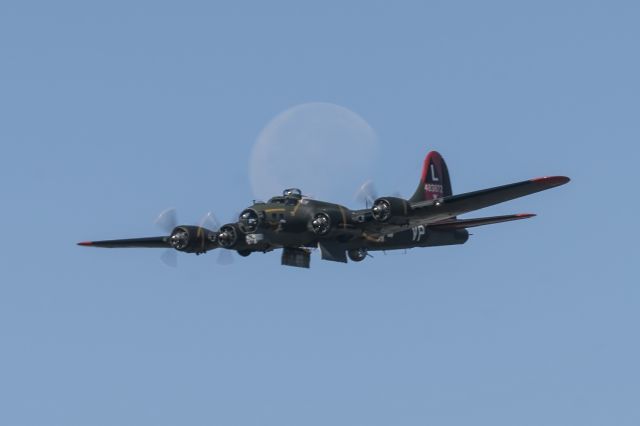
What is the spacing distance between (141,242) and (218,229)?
26.6 ft

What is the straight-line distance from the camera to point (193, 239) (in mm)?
74562

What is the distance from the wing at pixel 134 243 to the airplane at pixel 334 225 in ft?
13.8

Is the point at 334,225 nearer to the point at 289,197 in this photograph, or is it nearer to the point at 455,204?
the point at 289,197

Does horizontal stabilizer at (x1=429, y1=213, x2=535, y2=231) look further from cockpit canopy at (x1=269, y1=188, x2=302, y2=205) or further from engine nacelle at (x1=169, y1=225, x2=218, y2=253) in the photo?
engine nacelle at (x1=169, y1=225, x2=218, y2=253)

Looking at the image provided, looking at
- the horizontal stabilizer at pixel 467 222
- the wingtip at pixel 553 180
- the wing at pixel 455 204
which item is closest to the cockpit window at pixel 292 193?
the wing at pixel 455 204

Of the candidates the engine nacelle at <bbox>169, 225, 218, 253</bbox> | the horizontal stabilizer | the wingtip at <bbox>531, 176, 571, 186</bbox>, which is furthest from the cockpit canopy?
the wingtip at <bbox>531, 176, 571, 186</bbox>

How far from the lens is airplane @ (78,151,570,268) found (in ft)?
224

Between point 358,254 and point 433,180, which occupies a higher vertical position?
point 433,180

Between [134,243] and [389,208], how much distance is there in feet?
66.1

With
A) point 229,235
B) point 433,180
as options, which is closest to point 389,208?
point 229,235

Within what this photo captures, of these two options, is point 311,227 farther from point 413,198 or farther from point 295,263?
point 413,198

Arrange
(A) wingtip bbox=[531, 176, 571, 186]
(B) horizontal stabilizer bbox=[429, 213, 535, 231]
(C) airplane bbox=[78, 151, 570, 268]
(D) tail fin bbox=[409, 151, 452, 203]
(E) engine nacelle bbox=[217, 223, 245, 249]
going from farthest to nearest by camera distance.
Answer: (D) tail fin bbox=[409, 151, 452, 203] → (B) horizontal stabilizer bbox=[429, 213, 535, 231] → (E) engine nacelle bbox=[217, 223, 245, 249] → (C) airplane bbox=[78, 151, 570, 268] → (A) wingtip bbox=[531, 176, 571, 186]

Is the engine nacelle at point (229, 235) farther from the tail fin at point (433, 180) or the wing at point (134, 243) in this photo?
the tail fin at point (433, 180)

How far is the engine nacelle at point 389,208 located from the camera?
68.2 m
